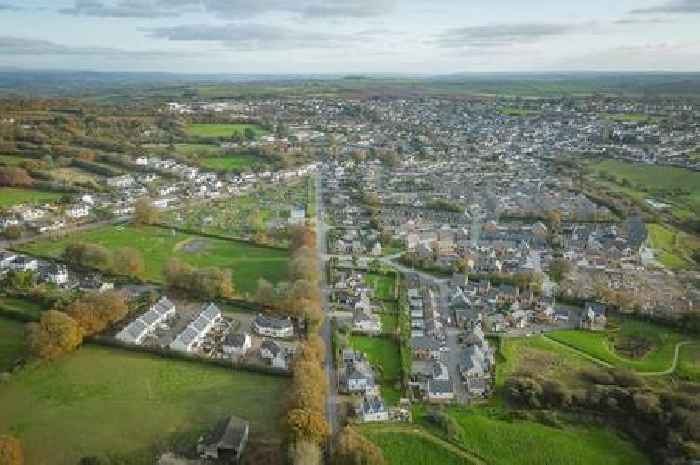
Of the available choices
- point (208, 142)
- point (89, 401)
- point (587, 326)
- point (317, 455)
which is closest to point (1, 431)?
point (89, 401)

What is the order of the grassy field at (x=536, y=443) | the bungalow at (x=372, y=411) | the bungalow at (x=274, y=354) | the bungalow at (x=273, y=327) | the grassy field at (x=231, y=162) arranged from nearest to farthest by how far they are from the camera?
the grassy field at (x=536, y=443), the bungalow at (x=372, y=411), the bungalow at (x=274, y=354), the bungalow at (x=273, y=327), the grassy field at (x=231, y=162)

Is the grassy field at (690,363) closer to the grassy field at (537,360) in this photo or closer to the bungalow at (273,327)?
the grassy field at (537,360)

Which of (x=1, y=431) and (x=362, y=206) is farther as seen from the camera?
(x=362, y=206)

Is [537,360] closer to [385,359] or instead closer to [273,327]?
[385,359]

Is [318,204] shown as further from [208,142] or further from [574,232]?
[208,142]

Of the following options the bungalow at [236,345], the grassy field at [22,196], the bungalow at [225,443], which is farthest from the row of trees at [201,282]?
the grassy field at [22,196]
